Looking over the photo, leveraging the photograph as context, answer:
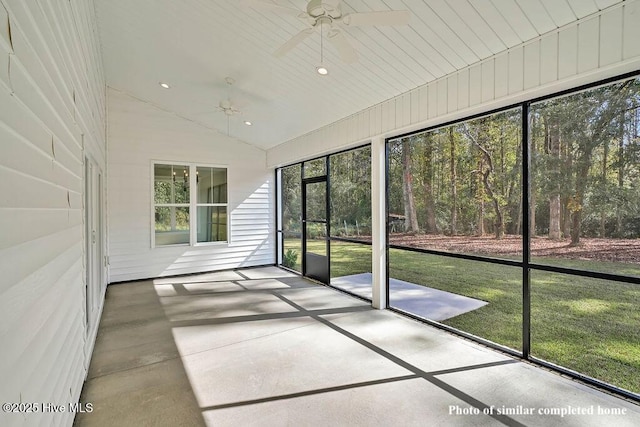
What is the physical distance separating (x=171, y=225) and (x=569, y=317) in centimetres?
682

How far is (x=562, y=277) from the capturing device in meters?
3.79

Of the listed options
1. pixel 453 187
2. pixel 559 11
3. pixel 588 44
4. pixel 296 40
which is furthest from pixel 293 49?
pixel 453 187

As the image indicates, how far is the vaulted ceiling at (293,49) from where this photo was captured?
2715 mm

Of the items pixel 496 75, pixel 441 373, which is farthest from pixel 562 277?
pixel 496 75

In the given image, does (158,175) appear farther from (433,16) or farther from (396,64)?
(433,16)

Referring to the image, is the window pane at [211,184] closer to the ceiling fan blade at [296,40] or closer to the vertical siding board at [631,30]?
the ceiling fan blade at [296,40]

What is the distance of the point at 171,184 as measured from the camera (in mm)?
6766

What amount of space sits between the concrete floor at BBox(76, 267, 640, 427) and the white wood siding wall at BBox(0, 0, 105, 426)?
0.67 m

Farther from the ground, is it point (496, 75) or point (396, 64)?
point (396, 64)

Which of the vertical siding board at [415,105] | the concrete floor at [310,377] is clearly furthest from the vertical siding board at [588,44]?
the concrete floor at [310,377]

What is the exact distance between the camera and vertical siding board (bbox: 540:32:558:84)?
2.74m

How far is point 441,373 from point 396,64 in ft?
10.5

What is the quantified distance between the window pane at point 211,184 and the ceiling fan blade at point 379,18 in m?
5.41

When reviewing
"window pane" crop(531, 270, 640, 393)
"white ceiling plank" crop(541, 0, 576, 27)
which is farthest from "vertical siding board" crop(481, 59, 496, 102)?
"window pane" crop(531, 270, 640, 393)
